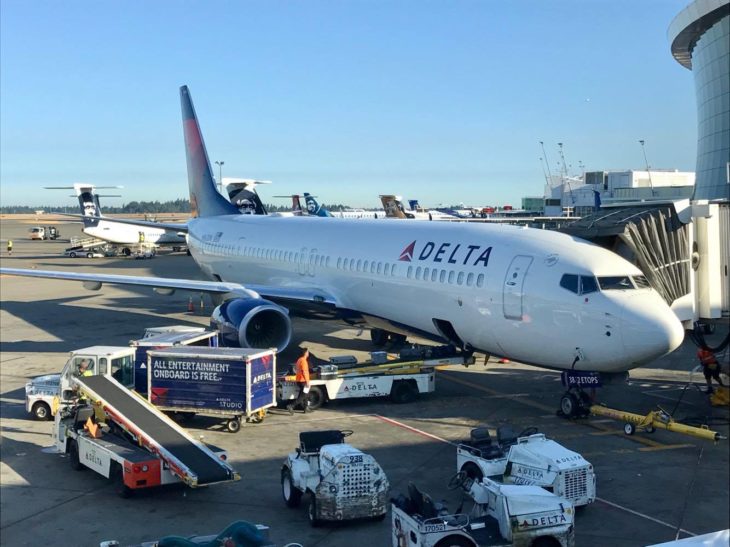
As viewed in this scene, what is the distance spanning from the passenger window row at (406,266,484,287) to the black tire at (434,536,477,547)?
787cm

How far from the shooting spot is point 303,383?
16625 millimetres

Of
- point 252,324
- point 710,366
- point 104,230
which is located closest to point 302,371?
point 252,324

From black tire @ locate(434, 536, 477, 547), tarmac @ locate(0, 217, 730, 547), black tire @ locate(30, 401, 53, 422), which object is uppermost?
black tire @ locate(434, 536, 477, 547)

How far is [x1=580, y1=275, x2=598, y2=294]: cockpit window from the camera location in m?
14.3

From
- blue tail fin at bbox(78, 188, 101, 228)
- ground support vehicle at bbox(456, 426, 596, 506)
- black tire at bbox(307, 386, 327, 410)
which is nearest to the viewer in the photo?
ground support vehicle at bbox(456, 426, 596, 506)

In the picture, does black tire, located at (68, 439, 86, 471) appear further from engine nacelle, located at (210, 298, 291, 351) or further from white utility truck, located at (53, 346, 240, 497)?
engine nacelle, located at (210, 298, 291, 351)

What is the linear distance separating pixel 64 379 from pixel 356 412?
614 centimetres

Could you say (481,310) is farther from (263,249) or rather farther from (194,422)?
(263,249)

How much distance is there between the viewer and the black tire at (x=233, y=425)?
50.3 feet

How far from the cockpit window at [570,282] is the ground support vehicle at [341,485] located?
5715 millimetres

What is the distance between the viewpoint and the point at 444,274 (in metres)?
17.4

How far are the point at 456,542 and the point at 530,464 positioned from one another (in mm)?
2835

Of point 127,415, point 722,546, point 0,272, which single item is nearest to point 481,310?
point 127,415

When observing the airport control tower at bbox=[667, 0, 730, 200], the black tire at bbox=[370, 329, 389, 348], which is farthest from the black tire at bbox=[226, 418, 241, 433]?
the airport control tower at bbox=[667, 0, 730, 200]
